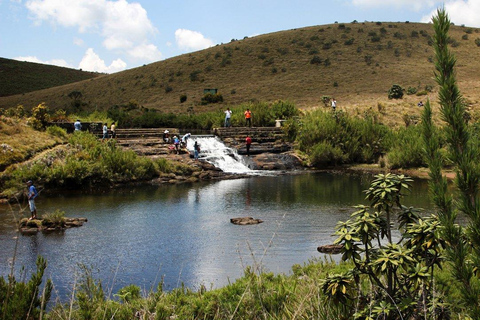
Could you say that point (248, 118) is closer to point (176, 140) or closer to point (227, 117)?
point (227, 117)

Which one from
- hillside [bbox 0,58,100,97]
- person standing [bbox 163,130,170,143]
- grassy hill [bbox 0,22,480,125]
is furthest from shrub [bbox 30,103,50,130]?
hillside [bbox 0,58,100,97]

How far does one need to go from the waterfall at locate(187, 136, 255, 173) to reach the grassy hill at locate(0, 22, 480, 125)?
2078cm

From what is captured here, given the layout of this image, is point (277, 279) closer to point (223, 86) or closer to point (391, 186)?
point (391, 186)

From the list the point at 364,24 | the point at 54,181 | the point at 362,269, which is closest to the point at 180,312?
the point at 362,269

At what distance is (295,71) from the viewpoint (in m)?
68.9

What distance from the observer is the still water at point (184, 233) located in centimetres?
1091

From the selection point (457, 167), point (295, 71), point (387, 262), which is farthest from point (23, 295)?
point (295, 71)

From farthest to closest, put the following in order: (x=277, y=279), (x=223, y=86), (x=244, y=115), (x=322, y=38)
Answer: (x=322, y=38) < (x=223, y=86) < (x=244, y=115) < (x=277, y=279)

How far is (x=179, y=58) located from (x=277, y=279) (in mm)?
76808

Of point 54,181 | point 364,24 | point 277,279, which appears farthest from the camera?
point 364,24

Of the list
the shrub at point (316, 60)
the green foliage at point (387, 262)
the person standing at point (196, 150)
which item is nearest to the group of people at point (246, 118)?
the person standing at point (196, 150)

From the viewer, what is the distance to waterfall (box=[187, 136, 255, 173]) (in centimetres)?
3112

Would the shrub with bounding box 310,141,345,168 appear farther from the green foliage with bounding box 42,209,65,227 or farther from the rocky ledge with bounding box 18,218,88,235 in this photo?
the green foliage with bounding box 42,209,65,227

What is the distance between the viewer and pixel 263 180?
26.9 meters
